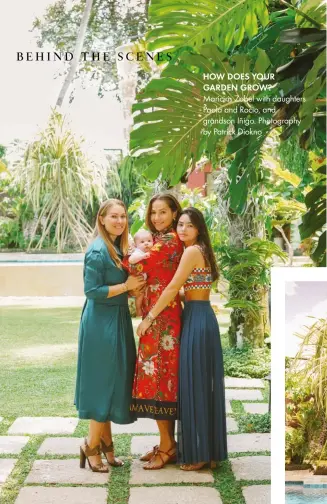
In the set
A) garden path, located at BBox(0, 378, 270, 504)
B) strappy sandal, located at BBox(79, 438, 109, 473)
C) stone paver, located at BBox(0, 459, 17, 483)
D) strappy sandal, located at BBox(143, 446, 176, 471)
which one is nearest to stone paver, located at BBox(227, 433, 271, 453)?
garden path, located at BBox(0, 378, 270, 504)

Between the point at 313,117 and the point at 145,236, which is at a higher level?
the point at 313,117

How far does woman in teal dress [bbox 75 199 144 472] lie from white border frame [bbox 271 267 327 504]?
1.78ft

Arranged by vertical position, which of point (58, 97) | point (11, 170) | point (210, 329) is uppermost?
point (58, 97)

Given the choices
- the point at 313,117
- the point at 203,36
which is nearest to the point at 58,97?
the point at 203,36

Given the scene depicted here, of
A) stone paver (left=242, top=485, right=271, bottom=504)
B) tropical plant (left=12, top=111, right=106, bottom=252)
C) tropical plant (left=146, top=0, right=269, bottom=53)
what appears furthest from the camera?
tropical plant (left=12, top=111, right=106, bottom=252)

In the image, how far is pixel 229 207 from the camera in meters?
3.81

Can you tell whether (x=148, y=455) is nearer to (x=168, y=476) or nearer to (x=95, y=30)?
(x=168, y=476)

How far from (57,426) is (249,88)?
5.10 feet

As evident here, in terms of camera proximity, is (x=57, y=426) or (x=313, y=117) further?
(x=57, y=426)

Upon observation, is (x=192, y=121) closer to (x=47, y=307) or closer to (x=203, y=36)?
(x=203, y=36)

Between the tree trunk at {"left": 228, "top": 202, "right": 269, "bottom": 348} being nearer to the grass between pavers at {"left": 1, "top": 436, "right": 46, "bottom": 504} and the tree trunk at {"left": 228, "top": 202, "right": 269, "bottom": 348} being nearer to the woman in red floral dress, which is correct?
the woman in red floral dress

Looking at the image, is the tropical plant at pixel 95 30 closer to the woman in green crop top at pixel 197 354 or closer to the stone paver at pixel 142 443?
the woman in green crop top at pixel 197 354

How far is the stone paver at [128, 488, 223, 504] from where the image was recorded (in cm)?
355

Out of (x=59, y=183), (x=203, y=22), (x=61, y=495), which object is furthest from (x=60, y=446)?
(x=203, y=22)
